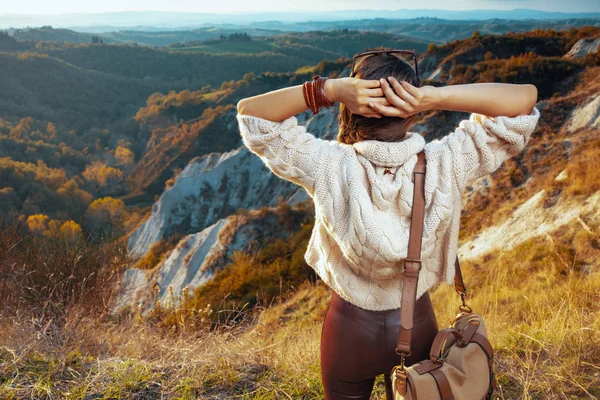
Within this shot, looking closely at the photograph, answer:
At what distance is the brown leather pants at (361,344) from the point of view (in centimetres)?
159

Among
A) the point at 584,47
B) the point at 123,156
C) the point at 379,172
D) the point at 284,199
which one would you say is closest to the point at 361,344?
the point at 379,172

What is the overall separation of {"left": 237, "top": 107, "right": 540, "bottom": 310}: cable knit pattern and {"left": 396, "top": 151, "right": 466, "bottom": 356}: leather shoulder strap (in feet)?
0.07

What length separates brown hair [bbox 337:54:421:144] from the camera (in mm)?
1414

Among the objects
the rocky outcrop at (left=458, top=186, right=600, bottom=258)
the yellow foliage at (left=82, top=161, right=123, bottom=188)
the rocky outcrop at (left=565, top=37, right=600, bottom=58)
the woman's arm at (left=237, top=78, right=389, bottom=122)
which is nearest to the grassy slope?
the woman's arm at (left=237, top=78, right=389, bottom=122)

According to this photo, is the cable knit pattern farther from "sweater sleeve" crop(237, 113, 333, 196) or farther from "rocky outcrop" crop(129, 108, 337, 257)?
"rocky outcrop" crop(129, 108, 337, 257)

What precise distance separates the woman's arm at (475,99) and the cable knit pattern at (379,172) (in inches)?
1.6

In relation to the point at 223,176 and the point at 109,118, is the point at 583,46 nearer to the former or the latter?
the point at 223,176

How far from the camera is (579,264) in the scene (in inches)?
220

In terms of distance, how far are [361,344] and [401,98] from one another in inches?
35.9

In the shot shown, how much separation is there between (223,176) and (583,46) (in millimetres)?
23830

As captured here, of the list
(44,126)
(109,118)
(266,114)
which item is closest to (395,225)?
(266,114)

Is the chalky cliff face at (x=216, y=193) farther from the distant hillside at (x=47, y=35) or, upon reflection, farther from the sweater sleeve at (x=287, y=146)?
the distant hillside at (x=47, y=35)

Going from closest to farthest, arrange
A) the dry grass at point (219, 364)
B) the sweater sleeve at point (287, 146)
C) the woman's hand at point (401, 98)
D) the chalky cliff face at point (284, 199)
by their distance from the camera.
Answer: the woman's hand at point (401, 98)
the sweater sleeve at point (287, 146)
the dry grass at point (219, 364)
the chalky cliff face at point (284, 199)

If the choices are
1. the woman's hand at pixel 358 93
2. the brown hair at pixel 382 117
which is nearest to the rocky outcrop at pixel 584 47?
the brown hair at pixel 382 117
